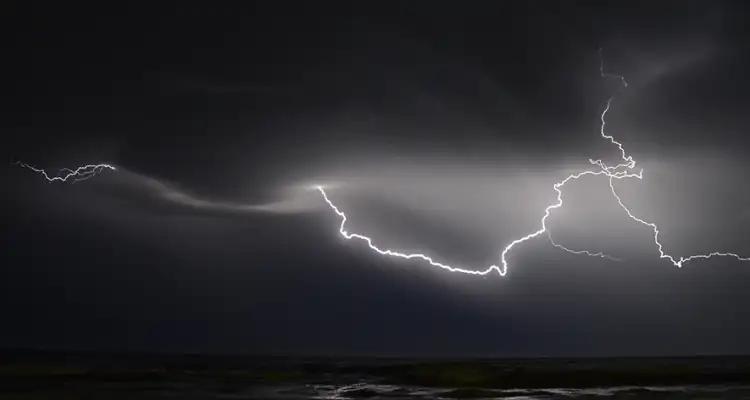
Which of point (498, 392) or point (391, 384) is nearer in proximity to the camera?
point (498, 392)

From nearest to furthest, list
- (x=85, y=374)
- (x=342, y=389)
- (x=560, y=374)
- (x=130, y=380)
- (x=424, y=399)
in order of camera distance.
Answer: (x=424, y=399), (x=342, y=389), (x=130, y=380), (x=85, y=374), (x=560, y=374)

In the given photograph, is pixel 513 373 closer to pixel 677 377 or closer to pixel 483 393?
pixel 677 377

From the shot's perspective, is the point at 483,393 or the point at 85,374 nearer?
the point at 483,393

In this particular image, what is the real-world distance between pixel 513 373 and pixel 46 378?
21527mm

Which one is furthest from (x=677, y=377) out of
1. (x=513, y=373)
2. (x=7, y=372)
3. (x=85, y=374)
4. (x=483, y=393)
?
(x=7, y=372)

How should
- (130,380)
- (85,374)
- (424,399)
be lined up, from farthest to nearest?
(85,374)
(130,380)
(424,399)

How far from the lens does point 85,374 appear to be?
103 feet

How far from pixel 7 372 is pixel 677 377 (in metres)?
30.6

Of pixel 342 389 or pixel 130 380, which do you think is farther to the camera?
pixel 130 380

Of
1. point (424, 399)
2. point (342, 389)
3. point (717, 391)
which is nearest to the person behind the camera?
point (424, 399)

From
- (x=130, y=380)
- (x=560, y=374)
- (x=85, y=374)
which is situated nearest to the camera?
(x=130, y=380)

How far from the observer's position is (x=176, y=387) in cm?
2470

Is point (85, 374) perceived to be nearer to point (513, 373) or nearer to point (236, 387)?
point (236, 387)

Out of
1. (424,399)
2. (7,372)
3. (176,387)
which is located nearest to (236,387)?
(176,387)
